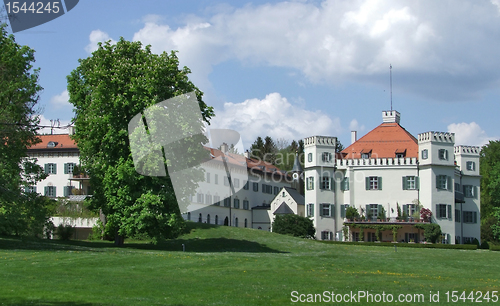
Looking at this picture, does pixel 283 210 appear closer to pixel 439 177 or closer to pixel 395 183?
pixel 395 183

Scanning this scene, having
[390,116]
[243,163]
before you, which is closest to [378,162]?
Answer: [390,116]

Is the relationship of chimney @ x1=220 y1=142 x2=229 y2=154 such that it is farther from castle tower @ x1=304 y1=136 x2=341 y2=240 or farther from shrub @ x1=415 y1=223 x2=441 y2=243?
shrub @ x1=415 y1=223 x2=441 y2=243

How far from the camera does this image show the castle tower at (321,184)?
66625mm

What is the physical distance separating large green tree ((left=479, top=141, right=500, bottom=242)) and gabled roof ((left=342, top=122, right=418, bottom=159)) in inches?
453

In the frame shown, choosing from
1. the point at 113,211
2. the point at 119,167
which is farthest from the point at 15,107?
the point at 113,211

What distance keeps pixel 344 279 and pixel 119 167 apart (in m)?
18.9

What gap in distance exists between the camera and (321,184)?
67688mm

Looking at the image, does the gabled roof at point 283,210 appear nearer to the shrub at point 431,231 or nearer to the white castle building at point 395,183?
the white castle building at point 395,183

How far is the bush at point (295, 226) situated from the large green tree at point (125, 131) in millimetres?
27072

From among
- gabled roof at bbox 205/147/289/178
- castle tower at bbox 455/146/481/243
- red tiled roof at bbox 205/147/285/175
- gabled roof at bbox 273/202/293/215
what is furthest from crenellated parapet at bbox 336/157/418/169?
red tiled roof at bbox 205/147/285/175

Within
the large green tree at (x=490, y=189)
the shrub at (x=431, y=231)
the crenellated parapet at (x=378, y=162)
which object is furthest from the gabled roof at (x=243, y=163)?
the large green tree at (x=490, y=189)

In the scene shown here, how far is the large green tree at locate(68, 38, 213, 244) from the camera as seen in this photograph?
37.3 meters

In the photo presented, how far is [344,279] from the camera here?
23.7 m

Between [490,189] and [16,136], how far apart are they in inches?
2675
